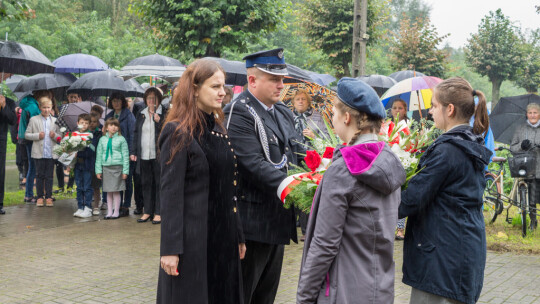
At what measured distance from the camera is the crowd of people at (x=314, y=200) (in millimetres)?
2922

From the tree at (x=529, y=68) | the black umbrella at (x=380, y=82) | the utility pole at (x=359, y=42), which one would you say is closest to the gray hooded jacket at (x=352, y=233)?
the utility pole at (x=359, y=42)

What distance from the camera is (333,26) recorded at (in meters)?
25.5

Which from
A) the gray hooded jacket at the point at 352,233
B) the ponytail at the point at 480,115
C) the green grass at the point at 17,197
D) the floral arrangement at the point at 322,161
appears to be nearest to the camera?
the gray hooded jacket at the point at 352,233

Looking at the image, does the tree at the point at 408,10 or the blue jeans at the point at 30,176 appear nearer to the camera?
the blue jeans at the point at 30,176

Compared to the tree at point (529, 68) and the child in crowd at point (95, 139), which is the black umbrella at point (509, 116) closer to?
the child in crowd at point (95, 139)

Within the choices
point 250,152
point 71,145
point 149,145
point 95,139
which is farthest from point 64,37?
point 250,152

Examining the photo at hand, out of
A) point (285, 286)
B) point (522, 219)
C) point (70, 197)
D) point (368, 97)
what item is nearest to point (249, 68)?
point (368, 97)

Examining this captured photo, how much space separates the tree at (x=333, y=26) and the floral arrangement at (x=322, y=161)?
21092mm

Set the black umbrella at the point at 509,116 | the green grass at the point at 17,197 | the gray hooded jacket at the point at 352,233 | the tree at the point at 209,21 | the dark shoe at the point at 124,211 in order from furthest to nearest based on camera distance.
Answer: the tree at the point at 209,21, the green grass at the point at 17,197, the dark shoe at the point at 124,211, the black umbrella at the point at 509,116, the gray hooded jacket at the point at 352,233

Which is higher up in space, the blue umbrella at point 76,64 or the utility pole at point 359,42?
the utility pole at point 359,42

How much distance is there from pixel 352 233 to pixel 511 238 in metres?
6.98

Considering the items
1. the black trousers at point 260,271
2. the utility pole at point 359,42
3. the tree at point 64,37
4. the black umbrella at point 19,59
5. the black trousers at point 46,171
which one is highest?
the tree at point 64,37

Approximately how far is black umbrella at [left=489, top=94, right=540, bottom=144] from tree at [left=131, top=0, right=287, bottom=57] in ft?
24.6

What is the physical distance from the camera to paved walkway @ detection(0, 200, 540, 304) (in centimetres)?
616
